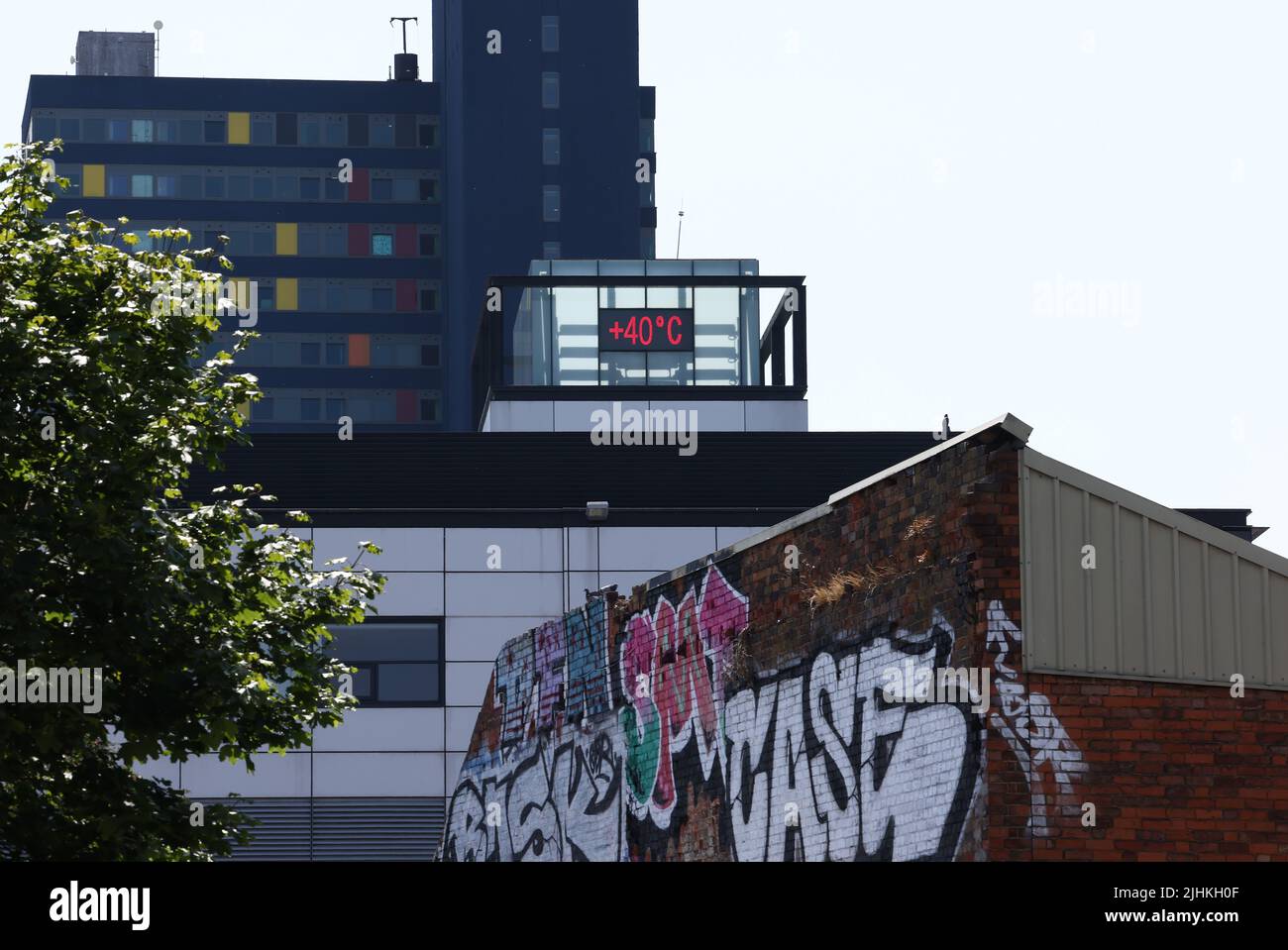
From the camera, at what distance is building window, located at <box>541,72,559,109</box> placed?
4304 inches

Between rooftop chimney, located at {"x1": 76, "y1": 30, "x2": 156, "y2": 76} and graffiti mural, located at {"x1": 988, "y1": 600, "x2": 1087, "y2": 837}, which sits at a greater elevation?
rooftop chimney, located at {"x1": 76, "y1": 30, "x2": 156, "y2": 76}

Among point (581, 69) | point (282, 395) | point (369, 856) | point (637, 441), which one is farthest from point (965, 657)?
point (282, 395)

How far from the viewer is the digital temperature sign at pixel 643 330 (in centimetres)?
6381

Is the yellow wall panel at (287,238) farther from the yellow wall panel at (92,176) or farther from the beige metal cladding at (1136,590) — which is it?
the beige metal cladding at (1136,590)

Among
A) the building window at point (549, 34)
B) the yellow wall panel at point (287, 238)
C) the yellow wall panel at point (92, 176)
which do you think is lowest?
the yellow wall panel at point (287, 238)

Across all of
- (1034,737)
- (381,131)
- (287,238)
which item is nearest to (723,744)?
(1034,737)

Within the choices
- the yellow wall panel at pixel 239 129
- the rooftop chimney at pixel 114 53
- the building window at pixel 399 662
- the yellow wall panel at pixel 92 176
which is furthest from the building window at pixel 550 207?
the building window at pixel 399 662

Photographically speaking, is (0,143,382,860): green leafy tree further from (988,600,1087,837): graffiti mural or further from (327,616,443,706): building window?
(327,616,443,706): building window

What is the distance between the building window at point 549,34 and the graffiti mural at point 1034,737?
97.1 meters

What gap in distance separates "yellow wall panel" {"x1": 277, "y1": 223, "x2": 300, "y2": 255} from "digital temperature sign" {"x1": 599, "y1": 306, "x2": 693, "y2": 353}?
6750 centimetres

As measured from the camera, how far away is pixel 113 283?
65.1 feet

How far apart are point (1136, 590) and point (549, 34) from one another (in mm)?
97016

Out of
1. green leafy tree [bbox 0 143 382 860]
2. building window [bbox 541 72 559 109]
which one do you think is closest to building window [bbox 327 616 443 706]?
green leafy tree [bbox 0 143 382 860]
